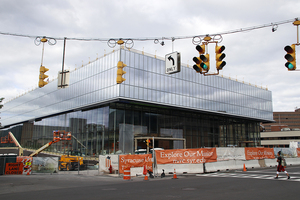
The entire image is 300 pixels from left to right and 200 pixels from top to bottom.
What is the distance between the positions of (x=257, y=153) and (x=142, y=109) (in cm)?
1726

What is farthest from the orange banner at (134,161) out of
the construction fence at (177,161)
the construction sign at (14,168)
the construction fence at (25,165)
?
the construction sign at (14,168)

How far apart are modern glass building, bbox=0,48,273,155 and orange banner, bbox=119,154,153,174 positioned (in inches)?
571

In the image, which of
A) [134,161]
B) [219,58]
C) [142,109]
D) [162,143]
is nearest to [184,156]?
[134,161]

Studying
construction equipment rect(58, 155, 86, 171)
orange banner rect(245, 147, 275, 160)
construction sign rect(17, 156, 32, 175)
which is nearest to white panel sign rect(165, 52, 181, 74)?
orange banner rect(245, 147, 275, 160)

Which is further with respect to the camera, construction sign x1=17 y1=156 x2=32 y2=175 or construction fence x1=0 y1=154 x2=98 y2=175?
construction sign x1=17 y1=156 x2=32 y2=175

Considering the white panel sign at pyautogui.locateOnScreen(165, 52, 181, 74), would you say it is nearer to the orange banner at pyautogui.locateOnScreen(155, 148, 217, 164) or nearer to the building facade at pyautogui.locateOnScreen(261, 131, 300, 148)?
the orange banner at pyautogui.locateOnScreen(155, 148, 217, 164)

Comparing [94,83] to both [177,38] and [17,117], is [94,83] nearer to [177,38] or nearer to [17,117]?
[177,38]

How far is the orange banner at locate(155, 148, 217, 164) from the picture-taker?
867 inches

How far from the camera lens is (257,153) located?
27.4m

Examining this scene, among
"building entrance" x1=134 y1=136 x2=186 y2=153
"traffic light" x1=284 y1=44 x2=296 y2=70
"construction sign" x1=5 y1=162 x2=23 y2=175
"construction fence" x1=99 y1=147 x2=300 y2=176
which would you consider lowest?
"construction sign" x1=5 y1=162 x2=23 y2=175

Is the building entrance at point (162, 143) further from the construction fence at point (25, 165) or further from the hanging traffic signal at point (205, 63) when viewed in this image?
the hanging traffic signal at point (205, 63)

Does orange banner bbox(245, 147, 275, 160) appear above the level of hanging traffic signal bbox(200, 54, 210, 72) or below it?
below

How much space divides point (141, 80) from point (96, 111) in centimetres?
814

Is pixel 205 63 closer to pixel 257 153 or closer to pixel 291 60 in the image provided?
pixel 291 60
